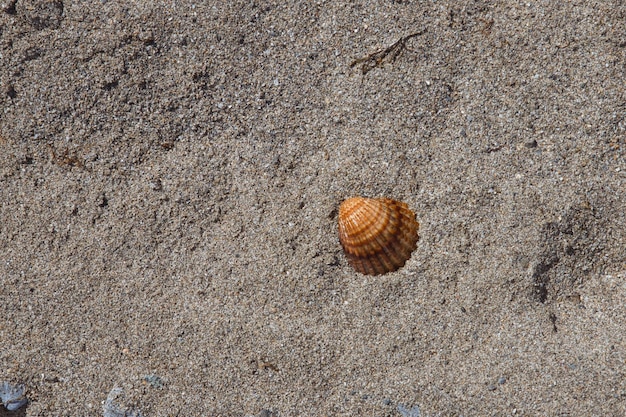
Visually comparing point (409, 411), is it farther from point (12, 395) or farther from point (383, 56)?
point (12, 395)

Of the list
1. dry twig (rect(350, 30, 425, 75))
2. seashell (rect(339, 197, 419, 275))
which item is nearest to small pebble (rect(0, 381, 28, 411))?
seashell (rect(339, 197, 419, 275))

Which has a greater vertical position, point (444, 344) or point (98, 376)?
point (98, 376)

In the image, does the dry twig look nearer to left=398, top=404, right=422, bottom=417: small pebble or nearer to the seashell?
the seashell

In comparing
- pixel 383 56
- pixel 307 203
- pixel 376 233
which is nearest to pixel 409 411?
pixel 376 233

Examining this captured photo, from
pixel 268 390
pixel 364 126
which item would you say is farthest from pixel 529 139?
pixel 268 390

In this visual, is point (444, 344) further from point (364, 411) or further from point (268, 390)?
point (268, 390)

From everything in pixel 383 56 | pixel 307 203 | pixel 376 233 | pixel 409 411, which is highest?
pixel 383 56
